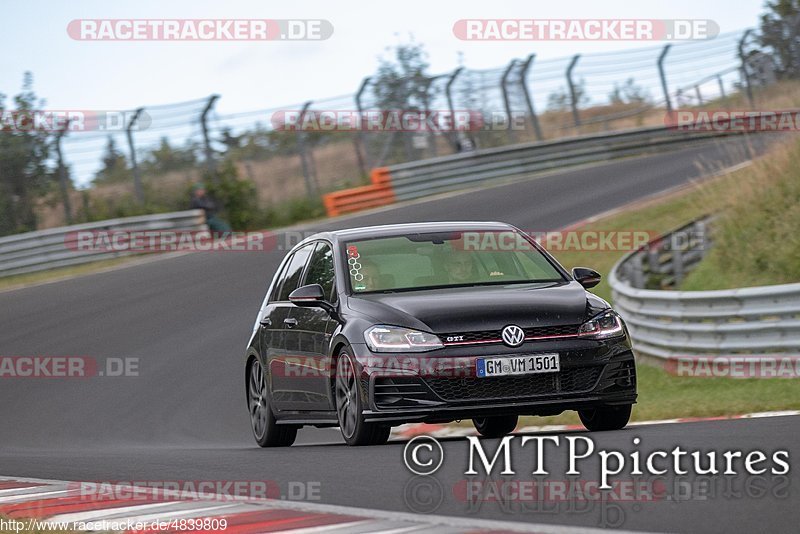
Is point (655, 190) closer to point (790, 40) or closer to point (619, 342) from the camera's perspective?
point (790, 40)

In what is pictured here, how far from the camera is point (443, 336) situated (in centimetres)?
807

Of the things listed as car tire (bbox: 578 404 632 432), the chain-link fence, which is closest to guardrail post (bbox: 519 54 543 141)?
the chain-link fence

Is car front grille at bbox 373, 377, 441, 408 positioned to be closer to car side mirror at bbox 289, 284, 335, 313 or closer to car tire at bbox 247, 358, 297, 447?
car side mirror at bbox 289, 284, 335, 313

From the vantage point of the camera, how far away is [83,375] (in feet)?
56.0

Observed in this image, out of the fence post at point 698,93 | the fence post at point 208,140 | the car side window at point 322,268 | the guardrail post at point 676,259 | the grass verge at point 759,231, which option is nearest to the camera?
the car side window at point 322,268

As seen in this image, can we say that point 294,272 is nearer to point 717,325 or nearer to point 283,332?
point 283,332

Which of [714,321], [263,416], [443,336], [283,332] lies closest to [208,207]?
[714,321]

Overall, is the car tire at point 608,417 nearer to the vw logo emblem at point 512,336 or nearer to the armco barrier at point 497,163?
the vw logo emblem at point 512,336

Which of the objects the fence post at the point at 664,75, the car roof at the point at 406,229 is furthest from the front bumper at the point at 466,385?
the fence post at the point at 664,75

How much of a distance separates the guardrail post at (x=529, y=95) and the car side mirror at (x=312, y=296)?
2535cm

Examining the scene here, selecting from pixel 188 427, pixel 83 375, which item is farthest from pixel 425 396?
pixel 83 375

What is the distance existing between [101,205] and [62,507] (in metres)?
22.7

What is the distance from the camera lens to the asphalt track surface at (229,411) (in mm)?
5770

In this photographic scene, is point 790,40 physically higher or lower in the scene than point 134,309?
higher
